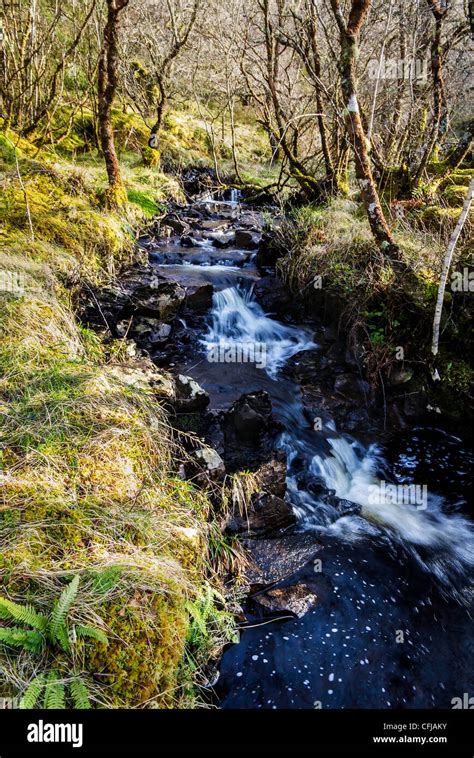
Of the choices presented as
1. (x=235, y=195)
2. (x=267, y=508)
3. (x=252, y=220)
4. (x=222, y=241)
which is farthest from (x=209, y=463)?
(x=235, y=195)

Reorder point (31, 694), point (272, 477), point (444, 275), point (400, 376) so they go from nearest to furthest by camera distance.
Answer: point (31, 694)
point (272, 477)
point (444, 275)
point (400, 376)

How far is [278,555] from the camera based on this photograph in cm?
375

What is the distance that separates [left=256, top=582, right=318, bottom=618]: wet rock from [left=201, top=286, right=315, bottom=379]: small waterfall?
3.59 meters

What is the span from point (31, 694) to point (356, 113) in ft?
21.2

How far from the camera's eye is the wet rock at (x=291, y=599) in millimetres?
3297

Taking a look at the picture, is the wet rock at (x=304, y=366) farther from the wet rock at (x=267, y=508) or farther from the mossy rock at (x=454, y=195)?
the mossy rock at (x=454, y=195)

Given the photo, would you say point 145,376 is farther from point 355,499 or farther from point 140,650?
point 140,650

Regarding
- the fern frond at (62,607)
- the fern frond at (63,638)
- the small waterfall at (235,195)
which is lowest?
the fern frond at (63,638)

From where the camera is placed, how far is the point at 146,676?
1946 millimetres

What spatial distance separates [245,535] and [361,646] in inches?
49.4

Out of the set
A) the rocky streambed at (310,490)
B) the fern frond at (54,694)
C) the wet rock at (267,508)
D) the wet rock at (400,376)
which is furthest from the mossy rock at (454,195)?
the fern frond at (54,694)

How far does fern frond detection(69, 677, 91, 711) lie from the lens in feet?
5.56

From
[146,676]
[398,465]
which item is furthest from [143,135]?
[146,676]

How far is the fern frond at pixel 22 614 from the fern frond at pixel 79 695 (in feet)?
0.88
